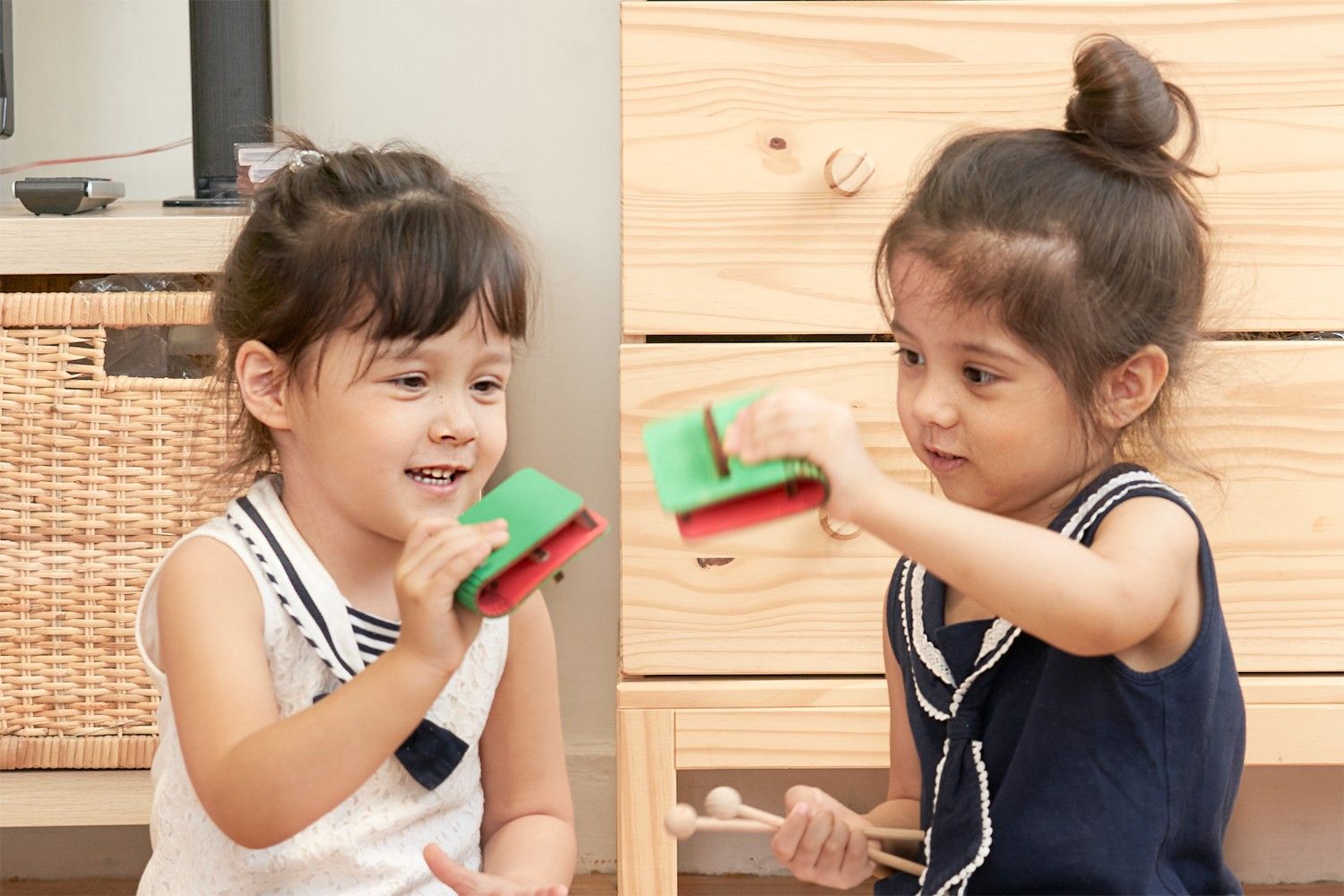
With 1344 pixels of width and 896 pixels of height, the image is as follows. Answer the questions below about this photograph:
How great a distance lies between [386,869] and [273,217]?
40cm

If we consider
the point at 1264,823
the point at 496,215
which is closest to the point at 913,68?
the point at 496,215

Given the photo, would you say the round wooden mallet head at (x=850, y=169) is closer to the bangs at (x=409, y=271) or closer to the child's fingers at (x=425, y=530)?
the bangs at (x=409, y=271)

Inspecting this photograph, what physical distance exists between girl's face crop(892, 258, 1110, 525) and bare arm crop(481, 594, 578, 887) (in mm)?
298

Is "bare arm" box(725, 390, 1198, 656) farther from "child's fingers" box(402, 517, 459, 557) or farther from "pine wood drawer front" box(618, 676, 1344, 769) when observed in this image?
"pine wood drawer front" box(618, 676, 1344, 769)

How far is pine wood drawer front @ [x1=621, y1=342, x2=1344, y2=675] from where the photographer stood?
1041 mm

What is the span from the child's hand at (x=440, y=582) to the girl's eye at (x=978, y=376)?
0.89 ft

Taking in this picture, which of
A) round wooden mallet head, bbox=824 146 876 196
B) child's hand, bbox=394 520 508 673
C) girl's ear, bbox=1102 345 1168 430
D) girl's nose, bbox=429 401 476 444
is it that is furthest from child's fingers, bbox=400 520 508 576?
round wooden mallet head, bbox=824 146 876 196

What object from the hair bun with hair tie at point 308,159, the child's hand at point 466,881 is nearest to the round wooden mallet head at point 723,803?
the child's hand at point 466,881

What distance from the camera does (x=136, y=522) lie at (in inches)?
45.2

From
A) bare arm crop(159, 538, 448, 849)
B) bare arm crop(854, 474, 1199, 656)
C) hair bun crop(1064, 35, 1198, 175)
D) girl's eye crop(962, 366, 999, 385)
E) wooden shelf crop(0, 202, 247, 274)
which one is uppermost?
hair bun crop(1064, 35, 1198, 175)

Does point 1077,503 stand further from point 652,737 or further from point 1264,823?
point 1264,823

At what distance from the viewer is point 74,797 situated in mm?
1181

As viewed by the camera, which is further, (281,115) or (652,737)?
(281,115)

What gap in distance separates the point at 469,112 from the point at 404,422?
2.46 ft
